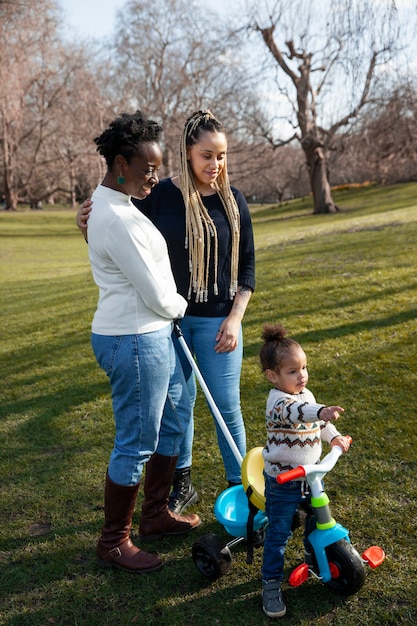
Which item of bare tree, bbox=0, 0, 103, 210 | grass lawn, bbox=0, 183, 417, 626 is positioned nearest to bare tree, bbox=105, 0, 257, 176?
bare tree, bbox=0, 0, 103, 210

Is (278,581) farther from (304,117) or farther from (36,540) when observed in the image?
(304,117)

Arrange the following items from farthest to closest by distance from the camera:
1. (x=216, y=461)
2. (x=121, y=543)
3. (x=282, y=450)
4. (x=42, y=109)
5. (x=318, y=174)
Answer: (x=42, y=109) < (x=318, y=174) < (x=216, y=461) < (x=121, y=543) < (x=282, y=450)

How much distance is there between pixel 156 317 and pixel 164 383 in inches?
12.0

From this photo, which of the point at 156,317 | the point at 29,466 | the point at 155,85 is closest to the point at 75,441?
the point at 29,466

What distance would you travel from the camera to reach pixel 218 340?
291cm

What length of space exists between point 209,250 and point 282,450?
40.9 inches

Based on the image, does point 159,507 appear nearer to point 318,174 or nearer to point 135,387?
point 135,387

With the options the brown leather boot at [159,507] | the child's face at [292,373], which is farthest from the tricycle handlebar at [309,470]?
the brown leather boot at [159,507]

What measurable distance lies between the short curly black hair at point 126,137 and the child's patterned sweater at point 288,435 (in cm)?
119

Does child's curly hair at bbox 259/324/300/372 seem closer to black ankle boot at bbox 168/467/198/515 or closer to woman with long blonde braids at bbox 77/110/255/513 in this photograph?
woman with long blonde braids at bbox 77/110/255/513

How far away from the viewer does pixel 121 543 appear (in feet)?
9.09

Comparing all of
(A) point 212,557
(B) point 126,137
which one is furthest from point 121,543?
(B) point 126,137

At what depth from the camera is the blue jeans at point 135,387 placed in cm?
245

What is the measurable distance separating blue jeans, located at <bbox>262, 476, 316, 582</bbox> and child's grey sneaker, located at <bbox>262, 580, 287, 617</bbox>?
0.03 meters
